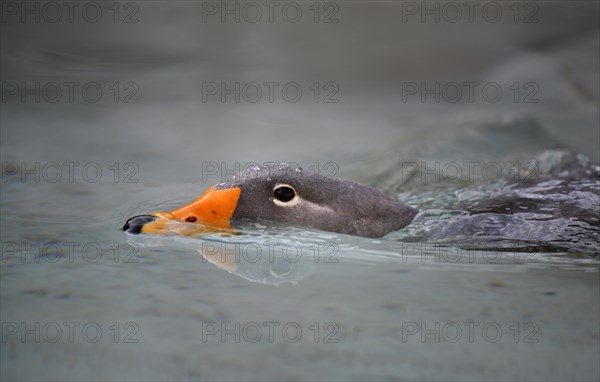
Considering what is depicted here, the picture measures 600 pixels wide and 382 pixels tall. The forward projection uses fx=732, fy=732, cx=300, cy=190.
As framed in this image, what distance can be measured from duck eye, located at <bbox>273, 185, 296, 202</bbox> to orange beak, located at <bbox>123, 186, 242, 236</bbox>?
268mm

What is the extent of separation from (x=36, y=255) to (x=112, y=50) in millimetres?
5770

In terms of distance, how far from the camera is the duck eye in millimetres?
5078

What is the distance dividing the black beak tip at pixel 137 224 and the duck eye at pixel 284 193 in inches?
33.9

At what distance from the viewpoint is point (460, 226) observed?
17.1ft

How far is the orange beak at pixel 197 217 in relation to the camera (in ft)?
15.4

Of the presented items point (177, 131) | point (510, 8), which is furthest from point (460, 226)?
point (510, 8)
